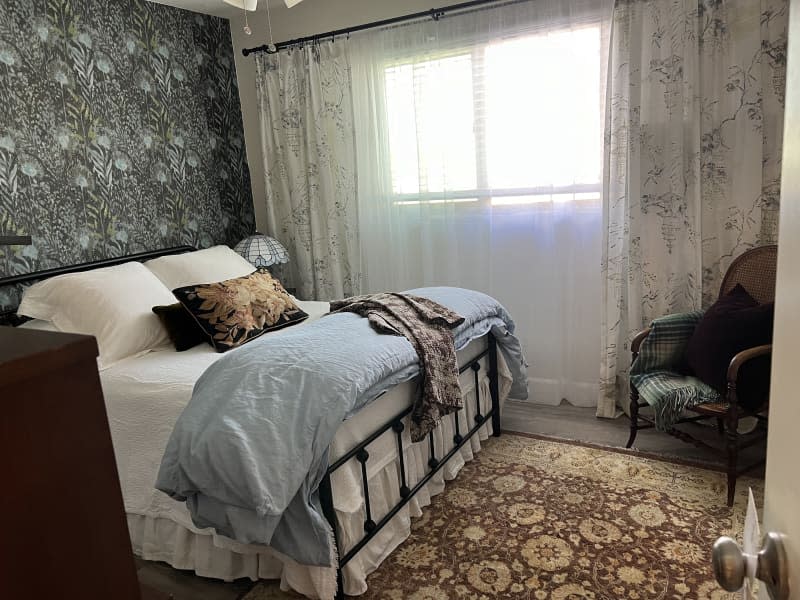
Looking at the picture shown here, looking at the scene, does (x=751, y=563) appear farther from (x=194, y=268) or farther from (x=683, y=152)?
(x=194, y=268)

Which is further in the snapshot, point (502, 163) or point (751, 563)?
point (502, 163)

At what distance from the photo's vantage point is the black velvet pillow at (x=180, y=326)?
272 centimetres

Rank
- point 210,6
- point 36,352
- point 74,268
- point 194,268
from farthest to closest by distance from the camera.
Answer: point 210,6 → point 194,268 → point 74,268 → point 36,352

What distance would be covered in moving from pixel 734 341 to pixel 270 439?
6.19ft

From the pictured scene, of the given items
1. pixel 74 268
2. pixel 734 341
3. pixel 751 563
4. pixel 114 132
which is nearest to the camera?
pixel 751 563

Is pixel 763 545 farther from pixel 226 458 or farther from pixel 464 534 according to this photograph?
pixel 464 534

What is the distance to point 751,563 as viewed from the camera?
2.10ft

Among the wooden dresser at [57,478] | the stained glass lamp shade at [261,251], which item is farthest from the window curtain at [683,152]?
the wooden dresser at [57,478]

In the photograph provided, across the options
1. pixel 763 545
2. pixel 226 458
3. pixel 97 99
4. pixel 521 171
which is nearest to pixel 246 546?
pixel 226 458

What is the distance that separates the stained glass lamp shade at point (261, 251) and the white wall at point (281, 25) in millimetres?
523

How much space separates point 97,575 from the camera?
59 centimetres

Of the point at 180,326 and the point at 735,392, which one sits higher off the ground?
the point at 180,326

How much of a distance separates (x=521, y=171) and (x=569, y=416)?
1398 millimetres

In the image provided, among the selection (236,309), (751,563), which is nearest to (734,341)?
(751,563)
